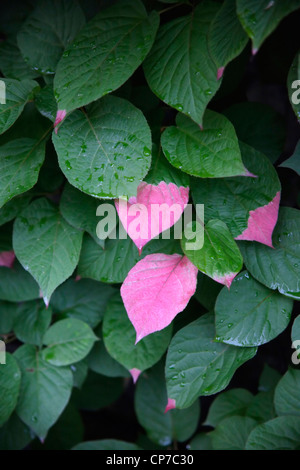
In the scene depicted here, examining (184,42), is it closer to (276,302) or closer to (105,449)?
(276,302)

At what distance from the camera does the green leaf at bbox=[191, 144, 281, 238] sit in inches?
30.2

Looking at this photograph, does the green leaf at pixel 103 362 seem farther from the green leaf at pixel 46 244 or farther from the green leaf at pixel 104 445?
the green leaf at pixel 46 244

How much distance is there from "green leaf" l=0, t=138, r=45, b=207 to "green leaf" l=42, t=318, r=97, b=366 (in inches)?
15.5

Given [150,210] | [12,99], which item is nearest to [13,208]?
[12,99]

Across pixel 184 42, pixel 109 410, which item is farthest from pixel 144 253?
pixel 109 410

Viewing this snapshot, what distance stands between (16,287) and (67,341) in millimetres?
182

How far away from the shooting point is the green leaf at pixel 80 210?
85 cm

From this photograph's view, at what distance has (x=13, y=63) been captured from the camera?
0.87 meters

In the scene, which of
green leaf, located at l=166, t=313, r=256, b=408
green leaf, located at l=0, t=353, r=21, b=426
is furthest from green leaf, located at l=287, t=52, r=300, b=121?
green leaf, located at l=0, t=353, r=21, b=426

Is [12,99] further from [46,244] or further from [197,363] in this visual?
[197,363]

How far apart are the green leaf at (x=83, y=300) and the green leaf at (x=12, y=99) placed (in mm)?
474

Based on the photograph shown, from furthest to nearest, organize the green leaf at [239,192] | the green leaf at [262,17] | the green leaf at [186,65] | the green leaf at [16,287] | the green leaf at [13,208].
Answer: the green leaf at [16,287] < the green leaf at [13,208] < the green leaf at [239,192] < the green leaf at [186,65] < the green leaf at [262,17]

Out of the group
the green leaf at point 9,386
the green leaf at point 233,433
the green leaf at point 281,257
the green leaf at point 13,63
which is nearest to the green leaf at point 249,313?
the green leaf at point 281,257
